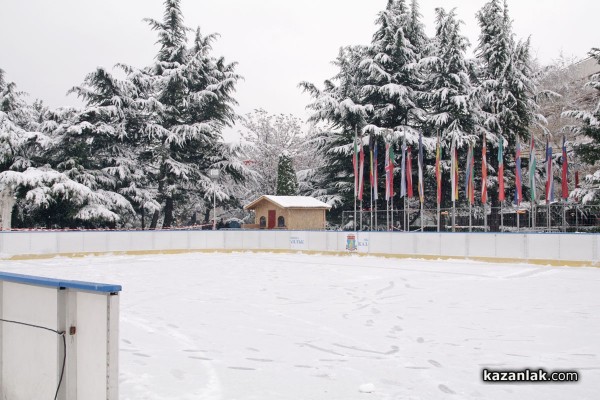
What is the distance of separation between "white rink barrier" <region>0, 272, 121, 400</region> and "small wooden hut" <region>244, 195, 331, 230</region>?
2926 centimetres

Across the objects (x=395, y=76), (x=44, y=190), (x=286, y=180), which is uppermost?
(x=395, y=76)

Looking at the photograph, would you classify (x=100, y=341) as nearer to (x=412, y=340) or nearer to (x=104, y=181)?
(x=412, y=340)

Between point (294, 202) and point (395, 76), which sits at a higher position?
point (395, 76)

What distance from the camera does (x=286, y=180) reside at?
41.5m

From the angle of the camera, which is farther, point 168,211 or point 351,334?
point 168,211

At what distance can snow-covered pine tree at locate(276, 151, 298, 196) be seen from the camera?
4119cm

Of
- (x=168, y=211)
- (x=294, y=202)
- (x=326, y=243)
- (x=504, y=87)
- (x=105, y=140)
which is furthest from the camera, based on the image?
(x=168, y=211)

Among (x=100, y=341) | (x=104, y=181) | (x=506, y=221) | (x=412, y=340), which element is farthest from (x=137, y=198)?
(x=100, y=341)

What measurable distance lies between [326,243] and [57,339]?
25789mm

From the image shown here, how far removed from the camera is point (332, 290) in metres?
15.3

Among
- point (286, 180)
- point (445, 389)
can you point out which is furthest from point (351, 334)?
point (286, 180)

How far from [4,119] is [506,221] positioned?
33.7 metres

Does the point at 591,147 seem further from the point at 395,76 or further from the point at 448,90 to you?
the point at 395,76

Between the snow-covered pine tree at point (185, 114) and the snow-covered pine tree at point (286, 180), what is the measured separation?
10.2ft
